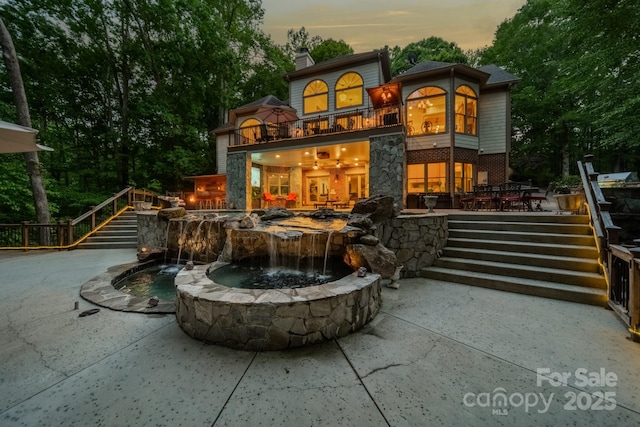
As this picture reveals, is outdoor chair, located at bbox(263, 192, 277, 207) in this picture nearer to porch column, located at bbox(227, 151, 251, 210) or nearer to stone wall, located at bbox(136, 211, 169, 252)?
porch column, located at bbox(227, 151, 251, 210)

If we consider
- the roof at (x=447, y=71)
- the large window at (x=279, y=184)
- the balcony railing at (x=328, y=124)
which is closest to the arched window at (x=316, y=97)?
the balcony railing at (x=328, y=124)

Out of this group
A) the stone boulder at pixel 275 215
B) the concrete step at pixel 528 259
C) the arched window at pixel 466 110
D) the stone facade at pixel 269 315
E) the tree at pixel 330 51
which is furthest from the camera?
the tree at pixel 330 51

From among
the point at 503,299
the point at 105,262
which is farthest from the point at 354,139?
the point at 105,262

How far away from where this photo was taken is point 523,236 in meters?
5.15

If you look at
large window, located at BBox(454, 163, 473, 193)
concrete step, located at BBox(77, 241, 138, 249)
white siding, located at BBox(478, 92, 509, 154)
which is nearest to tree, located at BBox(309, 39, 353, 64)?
white siding, located at BBox(478, 92, 509, 154)

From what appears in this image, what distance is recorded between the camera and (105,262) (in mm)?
6395

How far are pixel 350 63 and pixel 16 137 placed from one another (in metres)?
13.3

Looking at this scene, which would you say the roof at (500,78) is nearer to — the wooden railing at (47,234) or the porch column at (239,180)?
the porch column at (239,180)

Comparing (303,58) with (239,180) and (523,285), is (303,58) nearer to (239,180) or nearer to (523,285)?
(239,180)

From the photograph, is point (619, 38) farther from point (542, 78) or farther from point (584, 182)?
point (542, 78)

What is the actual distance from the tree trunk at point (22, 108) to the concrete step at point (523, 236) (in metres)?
13.9

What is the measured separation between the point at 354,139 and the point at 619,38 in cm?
860

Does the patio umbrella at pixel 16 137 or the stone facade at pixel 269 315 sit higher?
the patio umbrella at pixel 16 137

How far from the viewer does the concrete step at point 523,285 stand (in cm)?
373
